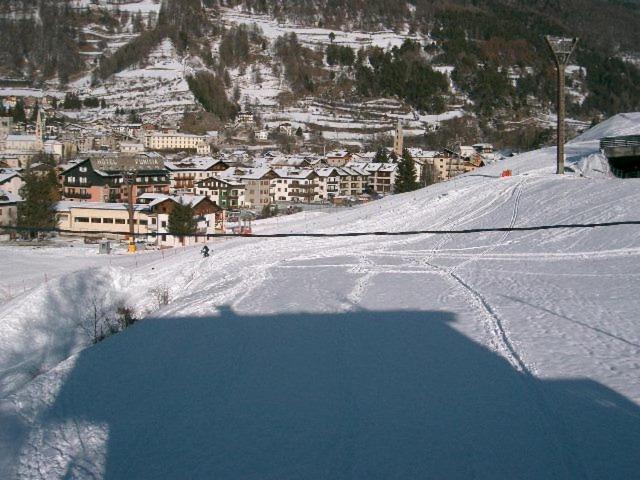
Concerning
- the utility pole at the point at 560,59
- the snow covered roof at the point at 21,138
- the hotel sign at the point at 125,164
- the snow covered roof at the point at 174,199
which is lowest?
the snow covered roof at the point at 174,199

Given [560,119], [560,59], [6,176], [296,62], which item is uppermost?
[296,62]

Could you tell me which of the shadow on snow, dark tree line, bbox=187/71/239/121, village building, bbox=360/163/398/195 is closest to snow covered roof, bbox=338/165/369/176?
village building, bbox=360/163/398/195

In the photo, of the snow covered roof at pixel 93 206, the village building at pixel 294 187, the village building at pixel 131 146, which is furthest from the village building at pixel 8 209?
the village building at pixel 131 146

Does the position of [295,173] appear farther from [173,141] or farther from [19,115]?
[19,115]

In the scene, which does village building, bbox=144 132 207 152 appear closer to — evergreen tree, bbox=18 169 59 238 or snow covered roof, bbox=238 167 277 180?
snow covered roof, bbox=238 167 277 180

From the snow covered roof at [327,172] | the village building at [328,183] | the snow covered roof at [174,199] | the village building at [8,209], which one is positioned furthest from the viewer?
the snow covered roof at [327,172]

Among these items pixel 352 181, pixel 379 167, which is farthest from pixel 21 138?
pixel 379 167

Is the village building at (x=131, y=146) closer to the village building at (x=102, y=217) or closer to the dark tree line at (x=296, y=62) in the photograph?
the dark tree line at (x=296, y=62)
